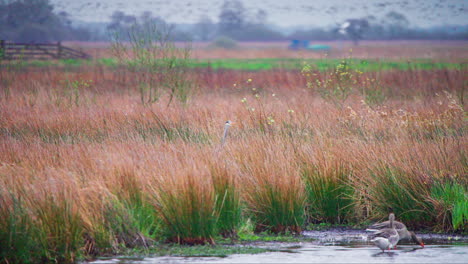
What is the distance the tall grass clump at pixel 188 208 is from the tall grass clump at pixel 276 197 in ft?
3.19

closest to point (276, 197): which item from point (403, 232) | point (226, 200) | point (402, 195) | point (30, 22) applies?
point (226, 200)

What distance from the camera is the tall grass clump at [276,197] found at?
8828 millimetres

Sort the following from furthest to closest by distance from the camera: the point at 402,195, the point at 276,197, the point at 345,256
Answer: the point at 402,195 → the point at 276,197 → the point at 345,256

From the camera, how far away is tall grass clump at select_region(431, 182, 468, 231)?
347 inches

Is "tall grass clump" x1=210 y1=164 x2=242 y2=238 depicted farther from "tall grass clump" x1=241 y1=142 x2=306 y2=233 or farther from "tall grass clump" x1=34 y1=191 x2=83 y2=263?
"tall grass clump" x1=34 y1=191 x2=83 y2=263

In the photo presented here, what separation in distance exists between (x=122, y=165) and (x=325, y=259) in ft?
9.87

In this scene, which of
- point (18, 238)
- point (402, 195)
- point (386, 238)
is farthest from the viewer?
point (402, 195)

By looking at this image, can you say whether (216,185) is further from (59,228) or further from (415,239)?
(415,239)

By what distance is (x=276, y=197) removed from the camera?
8844 millimetres

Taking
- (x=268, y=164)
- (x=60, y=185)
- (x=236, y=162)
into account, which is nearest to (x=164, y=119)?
(x=236, y=162)

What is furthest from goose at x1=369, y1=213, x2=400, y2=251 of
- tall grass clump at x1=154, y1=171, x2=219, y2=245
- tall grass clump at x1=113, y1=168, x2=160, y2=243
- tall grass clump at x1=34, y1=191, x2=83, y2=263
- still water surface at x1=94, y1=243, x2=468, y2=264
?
tall grass clump at x1=34, y1=191, x2=83, y2=263

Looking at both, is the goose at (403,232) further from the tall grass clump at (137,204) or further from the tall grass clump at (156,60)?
the tall grass clump at (156,60)

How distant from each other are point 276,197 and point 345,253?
1311 mm

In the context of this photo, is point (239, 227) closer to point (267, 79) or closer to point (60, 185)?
point (60, 185)
